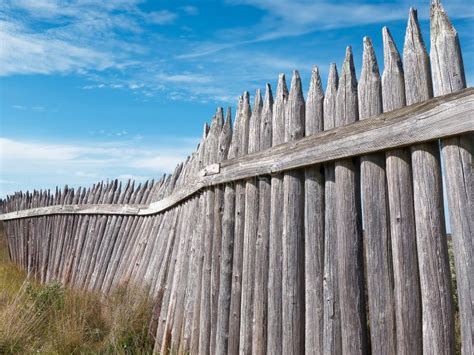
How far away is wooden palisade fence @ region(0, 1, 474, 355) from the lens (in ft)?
7.80

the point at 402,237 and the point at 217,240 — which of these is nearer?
the point at 402,237

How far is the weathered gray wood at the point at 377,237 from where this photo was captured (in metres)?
2.58

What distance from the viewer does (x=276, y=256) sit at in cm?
340

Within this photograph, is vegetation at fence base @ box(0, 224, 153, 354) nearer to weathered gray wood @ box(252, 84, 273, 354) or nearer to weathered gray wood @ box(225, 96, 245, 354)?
weathered gray wood @ box(225, 96, 245, 354)

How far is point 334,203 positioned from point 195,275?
1.97 meters

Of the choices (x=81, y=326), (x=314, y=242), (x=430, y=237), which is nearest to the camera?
(x=430, y=237)

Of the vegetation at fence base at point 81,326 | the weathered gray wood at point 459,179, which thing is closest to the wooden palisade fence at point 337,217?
the weathered gray wood at point 459,179

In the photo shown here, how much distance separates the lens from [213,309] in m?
4.12

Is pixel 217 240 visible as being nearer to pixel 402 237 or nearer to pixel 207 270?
pixel 207 270

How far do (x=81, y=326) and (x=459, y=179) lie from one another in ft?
14.0

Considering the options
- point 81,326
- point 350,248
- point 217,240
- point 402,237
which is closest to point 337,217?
point 350,248

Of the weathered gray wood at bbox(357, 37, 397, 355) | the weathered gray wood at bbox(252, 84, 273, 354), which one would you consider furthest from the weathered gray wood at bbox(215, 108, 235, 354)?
the weathered gray wood at bbox(357, 37, 397, 355)

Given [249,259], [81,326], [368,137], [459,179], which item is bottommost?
[81,326]

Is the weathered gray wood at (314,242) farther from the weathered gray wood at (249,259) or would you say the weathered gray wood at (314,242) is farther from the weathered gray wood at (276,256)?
the weathered gray wood at (249,259)
